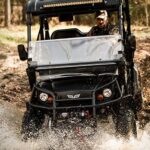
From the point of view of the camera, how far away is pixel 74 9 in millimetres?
9414

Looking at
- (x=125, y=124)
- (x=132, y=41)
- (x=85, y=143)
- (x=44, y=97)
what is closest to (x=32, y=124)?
(x=44, y=97)

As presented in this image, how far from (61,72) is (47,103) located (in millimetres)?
731

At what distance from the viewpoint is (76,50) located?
9.15 metres

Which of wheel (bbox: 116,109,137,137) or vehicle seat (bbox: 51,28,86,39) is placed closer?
wheel (bbox: 116,109,137,137)

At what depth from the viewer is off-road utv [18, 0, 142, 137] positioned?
8234 mm

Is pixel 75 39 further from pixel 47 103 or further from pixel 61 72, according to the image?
pixel 47 103

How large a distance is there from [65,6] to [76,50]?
85 centimetres

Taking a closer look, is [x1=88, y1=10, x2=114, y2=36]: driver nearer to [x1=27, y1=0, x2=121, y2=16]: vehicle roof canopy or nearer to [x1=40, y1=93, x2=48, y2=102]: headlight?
[x1=27, y1=0, x2=121, y2=16]: vehicle roof canopy

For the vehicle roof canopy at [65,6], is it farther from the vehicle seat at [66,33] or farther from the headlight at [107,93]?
the headlight at [107,93]

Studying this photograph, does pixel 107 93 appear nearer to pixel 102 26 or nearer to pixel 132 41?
pixel 132 41

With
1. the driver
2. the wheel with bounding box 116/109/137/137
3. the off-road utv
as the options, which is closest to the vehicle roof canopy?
the off-road utv

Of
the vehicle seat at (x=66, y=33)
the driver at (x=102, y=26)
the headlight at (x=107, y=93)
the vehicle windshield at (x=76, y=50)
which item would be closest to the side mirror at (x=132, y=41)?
the vehicle windshield at (x=76, y=50)

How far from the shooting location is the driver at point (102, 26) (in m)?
9.31

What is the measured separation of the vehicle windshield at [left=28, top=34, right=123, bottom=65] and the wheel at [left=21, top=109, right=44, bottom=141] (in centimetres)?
89
